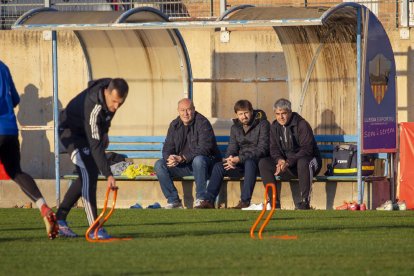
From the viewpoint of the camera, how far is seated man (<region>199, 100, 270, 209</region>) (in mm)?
16688

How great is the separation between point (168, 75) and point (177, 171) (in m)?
2.17

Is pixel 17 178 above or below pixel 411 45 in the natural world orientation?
below

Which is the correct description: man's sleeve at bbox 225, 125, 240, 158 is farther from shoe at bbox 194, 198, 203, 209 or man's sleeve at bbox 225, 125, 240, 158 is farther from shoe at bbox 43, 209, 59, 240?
shoe at bbox 43, 209, 59, 240

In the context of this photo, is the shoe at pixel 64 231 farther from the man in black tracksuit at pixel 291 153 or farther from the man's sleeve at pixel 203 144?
the man's sleeve at pixel 203 144

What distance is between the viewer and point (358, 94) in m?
16.6

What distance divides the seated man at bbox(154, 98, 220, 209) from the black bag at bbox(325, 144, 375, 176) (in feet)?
5.70

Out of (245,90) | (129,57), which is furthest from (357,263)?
(245,90)

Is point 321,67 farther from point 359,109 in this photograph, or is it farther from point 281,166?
point 281,166

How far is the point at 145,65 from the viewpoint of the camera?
19.0 metres

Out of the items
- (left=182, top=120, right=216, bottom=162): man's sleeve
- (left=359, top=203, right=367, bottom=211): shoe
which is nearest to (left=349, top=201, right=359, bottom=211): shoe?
(left=359, top=203, right=367, bottom=211): shoe

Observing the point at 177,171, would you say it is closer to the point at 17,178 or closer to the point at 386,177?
the point at 386,177

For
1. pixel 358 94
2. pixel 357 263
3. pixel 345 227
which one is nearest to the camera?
pixel 357 263

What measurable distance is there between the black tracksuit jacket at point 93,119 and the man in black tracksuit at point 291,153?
16.7ft

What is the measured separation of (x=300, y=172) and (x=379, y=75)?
1.99 meters
